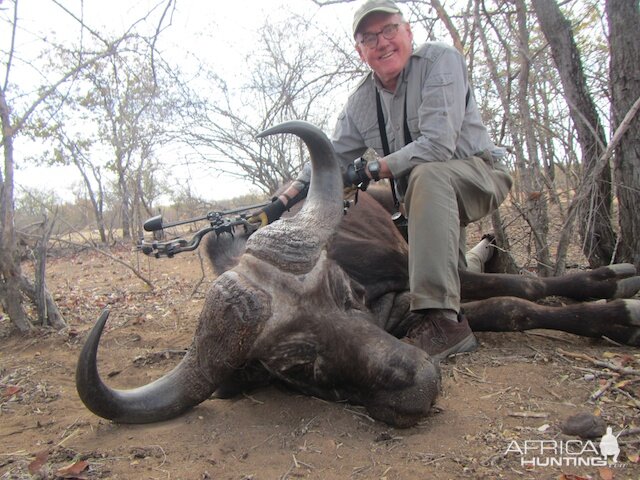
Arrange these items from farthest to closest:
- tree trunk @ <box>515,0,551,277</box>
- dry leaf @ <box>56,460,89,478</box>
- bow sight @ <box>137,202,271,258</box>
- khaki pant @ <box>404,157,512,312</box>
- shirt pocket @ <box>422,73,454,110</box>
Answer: tree trunk @ <box>515,0,551,277</box> < shirt pocket @ <box>422,73,454,110</box> < bow sight @ <box>137,202,271,258</box> < khaki pant @ <box>404,157,512,312</box> < dry leaf @ <box>56,460,89,478</box>

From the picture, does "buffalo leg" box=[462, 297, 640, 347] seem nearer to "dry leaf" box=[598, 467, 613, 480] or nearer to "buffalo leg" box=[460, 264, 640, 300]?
"buffalo leg" box=[460, 264, 640, 300]

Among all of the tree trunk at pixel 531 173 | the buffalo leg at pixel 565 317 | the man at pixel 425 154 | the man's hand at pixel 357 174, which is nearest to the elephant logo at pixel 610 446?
the man at pixel 425 154

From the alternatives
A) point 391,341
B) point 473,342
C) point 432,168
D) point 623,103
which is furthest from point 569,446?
point 623,103

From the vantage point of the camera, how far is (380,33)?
3.09 meters

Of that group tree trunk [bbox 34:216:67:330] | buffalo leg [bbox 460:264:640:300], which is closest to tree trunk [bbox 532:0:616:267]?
buffalo leg [bbox 460:264:640:300]

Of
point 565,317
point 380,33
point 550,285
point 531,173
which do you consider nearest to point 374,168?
point 380,33

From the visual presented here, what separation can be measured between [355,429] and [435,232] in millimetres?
1150

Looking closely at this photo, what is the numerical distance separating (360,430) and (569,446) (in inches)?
31.0

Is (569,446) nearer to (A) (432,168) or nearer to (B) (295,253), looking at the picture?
(B) (295,253)

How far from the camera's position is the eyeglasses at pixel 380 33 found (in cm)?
309

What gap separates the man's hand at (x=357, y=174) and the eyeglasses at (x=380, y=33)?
0.78 m

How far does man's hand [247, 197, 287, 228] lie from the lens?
320 centimetres

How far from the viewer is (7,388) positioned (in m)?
2.91

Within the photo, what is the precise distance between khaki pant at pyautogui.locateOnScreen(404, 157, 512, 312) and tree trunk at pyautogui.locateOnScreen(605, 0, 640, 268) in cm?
139
